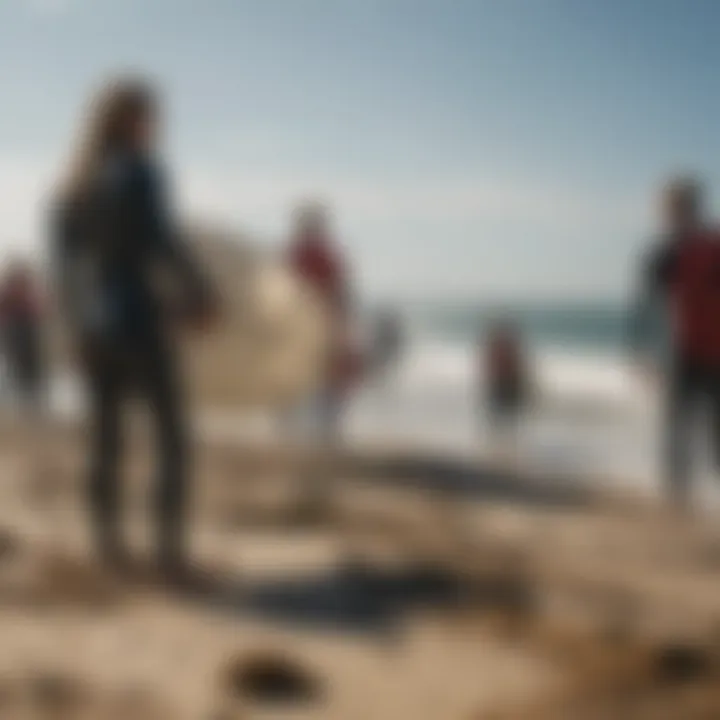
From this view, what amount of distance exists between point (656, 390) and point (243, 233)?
126 cm

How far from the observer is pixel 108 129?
2.11 m

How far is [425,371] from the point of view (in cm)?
739

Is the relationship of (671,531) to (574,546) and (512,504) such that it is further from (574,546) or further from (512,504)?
(512,504)

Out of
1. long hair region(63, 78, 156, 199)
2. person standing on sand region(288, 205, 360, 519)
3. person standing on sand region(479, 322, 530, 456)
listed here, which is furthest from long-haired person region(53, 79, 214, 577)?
person standing on sand region(479, 322, 530, 456)

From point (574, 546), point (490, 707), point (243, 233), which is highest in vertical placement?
point (243, 233)

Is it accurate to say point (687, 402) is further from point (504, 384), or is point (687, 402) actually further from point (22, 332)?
point (22, 332)

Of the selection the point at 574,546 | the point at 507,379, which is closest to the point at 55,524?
the point at 574,546

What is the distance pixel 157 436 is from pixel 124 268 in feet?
1.20

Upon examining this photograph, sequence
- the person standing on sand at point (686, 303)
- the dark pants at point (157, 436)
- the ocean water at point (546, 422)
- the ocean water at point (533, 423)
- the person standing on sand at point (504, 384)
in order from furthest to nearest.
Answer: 1. the person standing on sand at point (504, 384)
2. the ocean water at point (546, 422)
3. the ocean water at point (533, 423)
4. the person standing on sand at point (686, 303)
5. the dark pants at point (157, 436)

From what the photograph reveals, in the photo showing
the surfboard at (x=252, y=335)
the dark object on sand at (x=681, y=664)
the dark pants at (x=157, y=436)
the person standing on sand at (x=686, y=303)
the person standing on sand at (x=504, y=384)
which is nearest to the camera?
the dark object on sand at (x=681, y=664)

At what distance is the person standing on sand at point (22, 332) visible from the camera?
3.56 m

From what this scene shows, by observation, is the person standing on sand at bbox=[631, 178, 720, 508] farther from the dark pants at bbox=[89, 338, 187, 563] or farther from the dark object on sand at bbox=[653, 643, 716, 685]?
the dark pants at bbox=[89, 338, 187, 563]

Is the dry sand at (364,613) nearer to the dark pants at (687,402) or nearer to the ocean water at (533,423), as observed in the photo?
the dark pants at (687,402)

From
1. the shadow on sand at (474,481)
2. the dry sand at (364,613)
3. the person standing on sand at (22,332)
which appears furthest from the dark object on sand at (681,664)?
the person standing on sand at (22,332)
